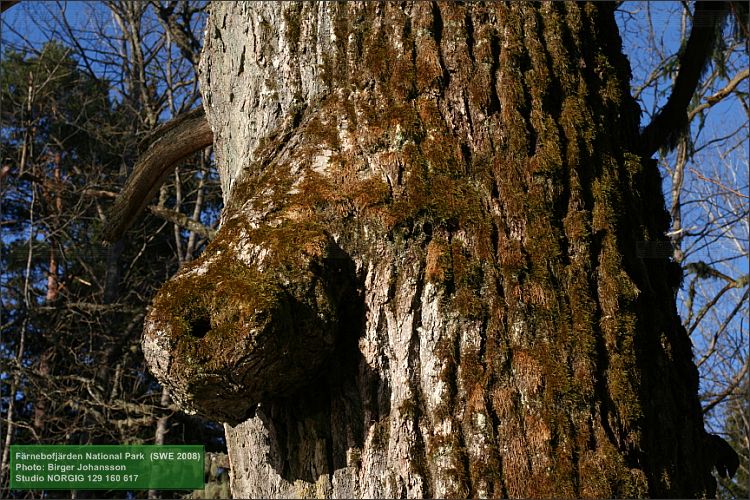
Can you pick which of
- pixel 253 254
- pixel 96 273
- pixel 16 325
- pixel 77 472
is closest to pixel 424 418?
pixel 253 254

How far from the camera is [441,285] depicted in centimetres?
190

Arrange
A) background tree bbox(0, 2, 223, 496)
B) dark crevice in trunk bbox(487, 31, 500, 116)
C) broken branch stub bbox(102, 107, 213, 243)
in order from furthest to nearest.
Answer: background tree bbox(0, 2, 223, 496) < broken branch stub bbox(102, 107, 213, 243) < dark crevice in trunk bbox(487, 31, 500, 116)

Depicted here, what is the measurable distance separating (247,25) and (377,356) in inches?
44.8

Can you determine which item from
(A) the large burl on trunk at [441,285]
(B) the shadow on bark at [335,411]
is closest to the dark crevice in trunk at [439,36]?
(A) the large burl on trunk at [441,285]

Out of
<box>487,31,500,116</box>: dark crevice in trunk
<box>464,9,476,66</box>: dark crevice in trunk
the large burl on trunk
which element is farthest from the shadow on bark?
<box>464,9,476,66</box>: dark crevice in trunk

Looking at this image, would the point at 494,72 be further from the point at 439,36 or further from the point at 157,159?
the point at 157,159

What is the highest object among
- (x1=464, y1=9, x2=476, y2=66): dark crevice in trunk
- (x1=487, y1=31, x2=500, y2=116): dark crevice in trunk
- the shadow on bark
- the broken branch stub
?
the broken branch stub

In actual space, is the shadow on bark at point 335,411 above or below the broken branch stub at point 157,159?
below

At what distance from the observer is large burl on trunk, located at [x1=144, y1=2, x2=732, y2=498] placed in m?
1.83

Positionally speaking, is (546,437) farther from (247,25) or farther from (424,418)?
(247,25)

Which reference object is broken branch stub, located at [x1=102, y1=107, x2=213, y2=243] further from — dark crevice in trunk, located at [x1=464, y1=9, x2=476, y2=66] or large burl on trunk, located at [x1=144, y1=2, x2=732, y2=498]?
dark crevice in trunk, located at [x1=464, y1=9, x2=476, y2=66]

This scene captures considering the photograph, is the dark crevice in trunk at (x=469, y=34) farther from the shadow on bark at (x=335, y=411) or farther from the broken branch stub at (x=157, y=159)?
the broken branch stub at (x=157, y=159)

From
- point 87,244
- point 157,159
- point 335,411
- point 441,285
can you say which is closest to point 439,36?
point 441,285

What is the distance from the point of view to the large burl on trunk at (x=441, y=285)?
1832 millimetres
